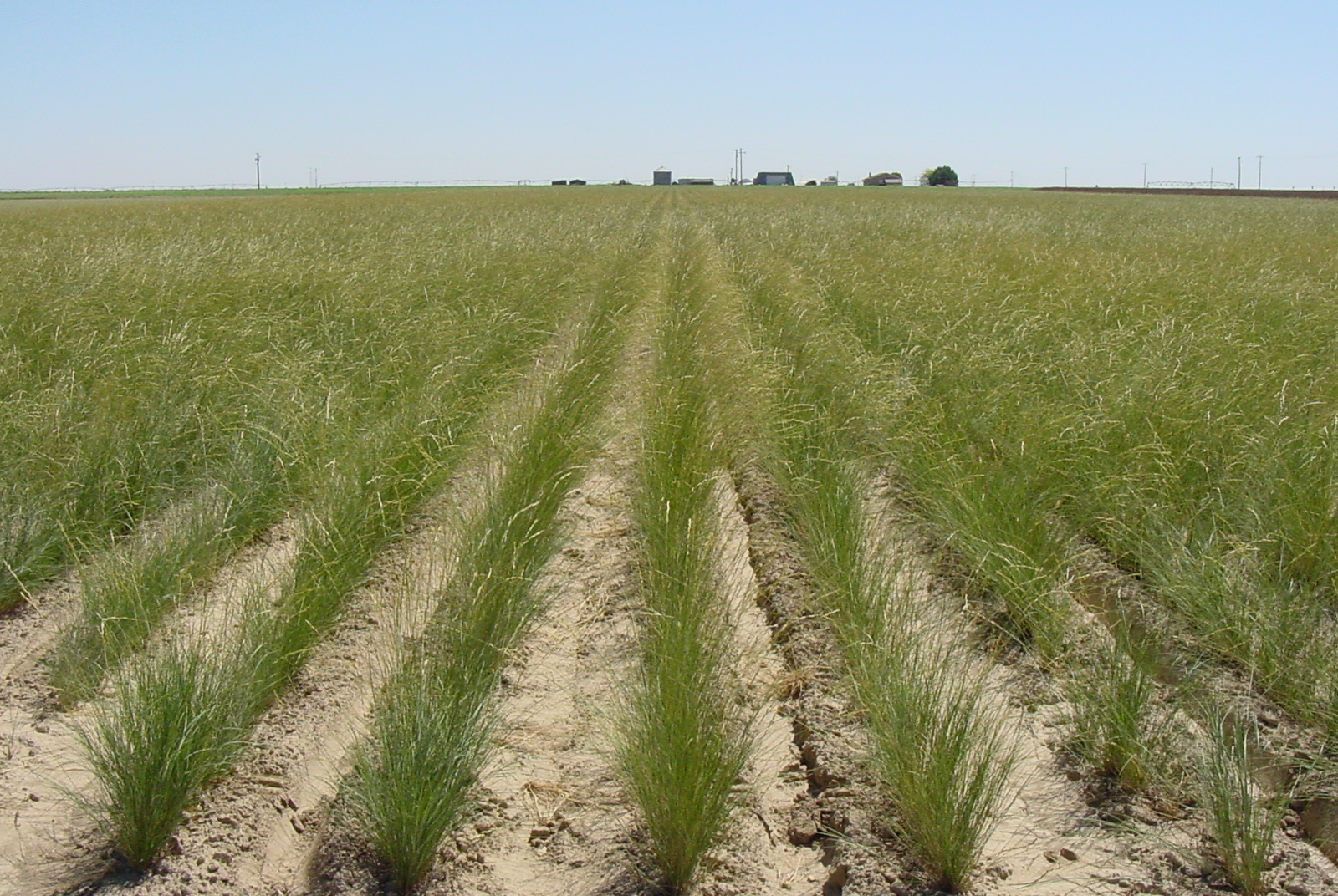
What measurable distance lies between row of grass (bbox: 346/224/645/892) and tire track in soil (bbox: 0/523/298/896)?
68cm

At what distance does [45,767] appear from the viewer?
3.01 metres

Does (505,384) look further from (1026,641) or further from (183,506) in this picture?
(1026,641)

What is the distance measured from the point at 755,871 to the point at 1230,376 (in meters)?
4.81

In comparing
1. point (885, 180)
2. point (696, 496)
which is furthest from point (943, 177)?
point (696, 496)

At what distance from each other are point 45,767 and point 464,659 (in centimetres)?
119

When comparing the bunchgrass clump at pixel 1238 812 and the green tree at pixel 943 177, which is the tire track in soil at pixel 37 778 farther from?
the green tree at pixel 943 177

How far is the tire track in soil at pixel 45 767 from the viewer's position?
2.60 meters

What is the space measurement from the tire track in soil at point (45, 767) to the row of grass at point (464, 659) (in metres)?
0.68

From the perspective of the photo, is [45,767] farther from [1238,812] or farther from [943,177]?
[943,177]

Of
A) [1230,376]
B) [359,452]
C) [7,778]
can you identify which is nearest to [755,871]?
[7,778]

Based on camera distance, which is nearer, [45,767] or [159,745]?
[159,745]

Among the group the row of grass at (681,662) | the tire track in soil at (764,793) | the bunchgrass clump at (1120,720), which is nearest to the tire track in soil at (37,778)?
the row of grass at (681,662)

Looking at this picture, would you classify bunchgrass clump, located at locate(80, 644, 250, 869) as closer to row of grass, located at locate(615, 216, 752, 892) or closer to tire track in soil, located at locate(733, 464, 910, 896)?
row of grass, located at locate(615, 216, 752, 892)

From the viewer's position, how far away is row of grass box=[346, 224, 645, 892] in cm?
263
